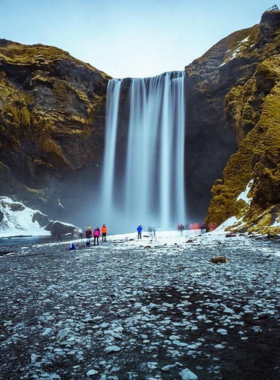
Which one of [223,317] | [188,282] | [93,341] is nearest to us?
[93,341]

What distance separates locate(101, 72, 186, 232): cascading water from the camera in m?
69.9

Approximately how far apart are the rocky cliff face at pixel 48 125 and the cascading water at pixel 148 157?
4.32 m

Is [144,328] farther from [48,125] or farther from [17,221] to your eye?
[48,125]

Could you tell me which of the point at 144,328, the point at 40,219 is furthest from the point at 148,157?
the point at 144,328

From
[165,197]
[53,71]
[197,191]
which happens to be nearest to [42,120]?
[53,71]

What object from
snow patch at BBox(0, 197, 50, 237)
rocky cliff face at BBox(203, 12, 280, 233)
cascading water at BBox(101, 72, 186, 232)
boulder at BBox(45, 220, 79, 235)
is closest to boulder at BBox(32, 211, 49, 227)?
snow patch at BBox(0, 197, 50, 237)

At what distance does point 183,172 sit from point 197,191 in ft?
20.5

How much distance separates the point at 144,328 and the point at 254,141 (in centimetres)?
3864

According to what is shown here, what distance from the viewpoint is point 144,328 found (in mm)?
5930

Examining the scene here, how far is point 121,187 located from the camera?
7756 centimetres

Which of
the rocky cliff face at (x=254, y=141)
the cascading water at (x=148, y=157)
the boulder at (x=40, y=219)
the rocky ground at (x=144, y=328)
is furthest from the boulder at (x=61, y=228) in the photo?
the rocky ground at (x=144, y=328)

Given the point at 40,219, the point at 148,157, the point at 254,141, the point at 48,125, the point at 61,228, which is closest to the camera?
the point at 254,141

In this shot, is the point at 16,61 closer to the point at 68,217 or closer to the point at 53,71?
the point at 53,71

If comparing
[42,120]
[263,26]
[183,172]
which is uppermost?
[263,26]
